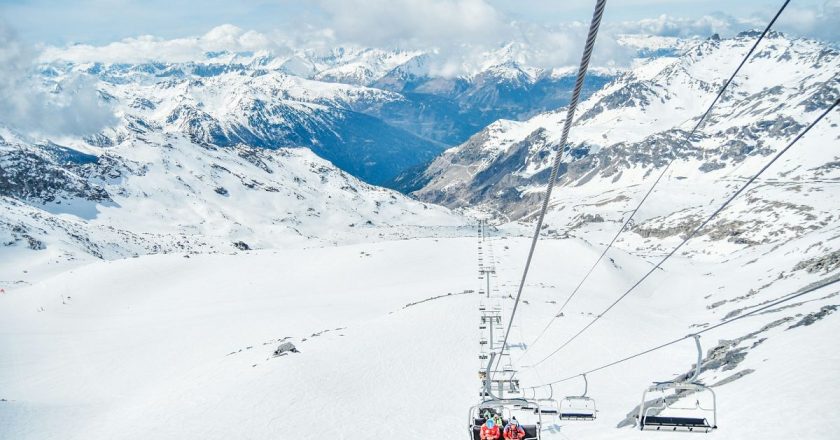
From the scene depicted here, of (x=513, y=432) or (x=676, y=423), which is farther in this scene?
(x=513, y=432)

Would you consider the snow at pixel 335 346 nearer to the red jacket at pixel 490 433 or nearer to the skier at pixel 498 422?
the skier at pixel 498 422

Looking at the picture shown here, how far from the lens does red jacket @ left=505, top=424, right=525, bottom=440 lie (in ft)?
67.0

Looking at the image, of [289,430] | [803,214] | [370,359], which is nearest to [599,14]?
[289,430]

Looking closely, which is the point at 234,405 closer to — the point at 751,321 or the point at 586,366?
the point at 586,366

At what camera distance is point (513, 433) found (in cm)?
2053

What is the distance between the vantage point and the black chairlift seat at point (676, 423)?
19.0m

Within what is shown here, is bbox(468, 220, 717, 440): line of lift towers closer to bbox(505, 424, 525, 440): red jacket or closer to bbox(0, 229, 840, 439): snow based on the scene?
bbox(505, 424, 525, 440): red jacket

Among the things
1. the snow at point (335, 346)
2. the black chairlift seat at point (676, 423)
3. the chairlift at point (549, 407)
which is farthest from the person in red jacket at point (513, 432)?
the snow at point (335, 346)

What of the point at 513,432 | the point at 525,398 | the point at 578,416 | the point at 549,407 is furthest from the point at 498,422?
the point at 549,407

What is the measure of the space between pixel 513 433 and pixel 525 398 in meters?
3.36

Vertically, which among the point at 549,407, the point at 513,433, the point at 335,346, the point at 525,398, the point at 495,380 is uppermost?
the point at 335,346

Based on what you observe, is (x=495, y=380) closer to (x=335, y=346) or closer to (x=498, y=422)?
(x=498, y=422)

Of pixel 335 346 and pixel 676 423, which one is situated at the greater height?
pixel 335 346

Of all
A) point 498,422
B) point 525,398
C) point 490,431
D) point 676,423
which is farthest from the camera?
point 525,398
